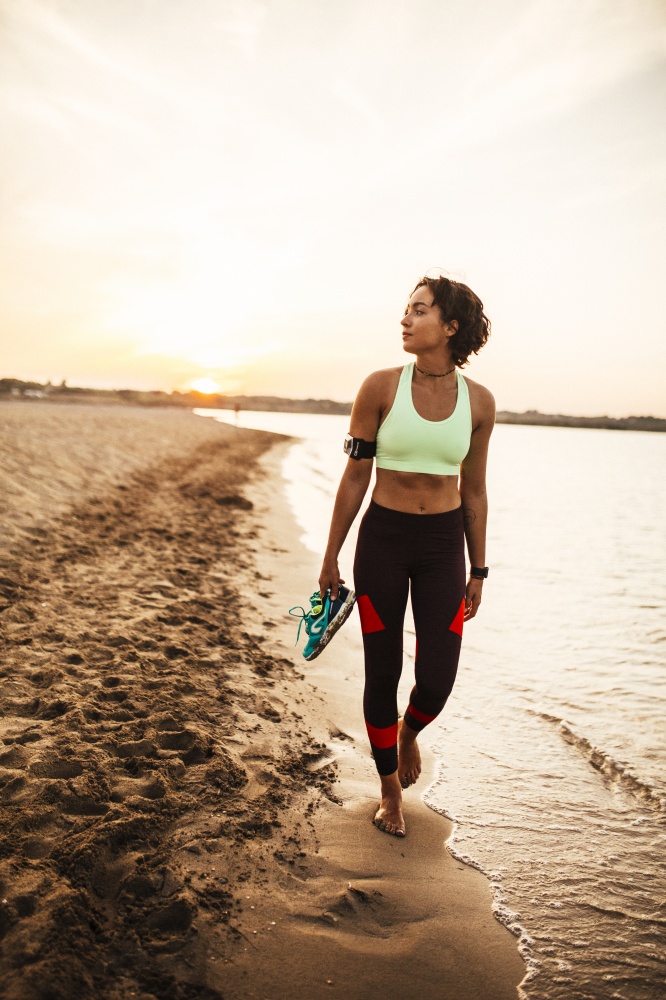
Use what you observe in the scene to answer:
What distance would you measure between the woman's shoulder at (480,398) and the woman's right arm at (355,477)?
412mm

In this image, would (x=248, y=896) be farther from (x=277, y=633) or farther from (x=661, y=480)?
(x=661, y=480)

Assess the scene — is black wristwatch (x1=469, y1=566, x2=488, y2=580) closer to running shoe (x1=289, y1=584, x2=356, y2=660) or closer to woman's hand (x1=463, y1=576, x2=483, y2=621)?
woman's hand (x1=463, y1=576, x2=483, y2=621)

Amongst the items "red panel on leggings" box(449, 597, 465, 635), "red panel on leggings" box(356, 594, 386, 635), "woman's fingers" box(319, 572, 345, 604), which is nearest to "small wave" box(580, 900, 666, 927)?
"red panel on leggings" box(449, 597, 465, 635)

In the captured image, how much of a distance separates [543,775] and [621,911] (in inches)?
40.2

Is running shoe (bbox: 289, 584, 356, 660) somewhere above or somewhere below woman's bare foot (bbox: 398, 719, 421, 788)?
above

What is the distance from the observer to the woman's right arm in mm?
2484

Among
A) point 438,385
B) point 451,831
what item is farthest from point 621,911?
point 438,385

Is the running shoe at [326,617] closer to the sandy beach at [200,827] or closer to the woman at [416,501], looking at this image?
the woman at [416,501]

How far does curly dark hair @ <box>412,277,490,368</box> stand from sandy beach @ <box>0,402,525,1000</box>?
2229mm

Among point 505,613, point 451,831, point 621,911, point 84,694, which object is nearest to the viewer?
point 621,911

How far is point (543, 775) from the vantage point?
3359 mm

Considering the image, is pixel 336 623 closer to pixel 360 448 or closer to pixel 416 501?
pixel 416 501

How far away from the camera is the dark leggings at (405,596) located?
2.47m

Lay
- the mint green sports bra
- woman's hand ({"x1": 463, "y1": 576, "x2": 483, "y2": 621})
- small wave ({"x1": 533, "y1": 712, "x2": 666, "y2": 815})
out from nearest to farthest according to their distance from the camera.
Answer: the mint green sports bra
woman's hand ({"x1": 463, "y1": 576, "x2": 483, "y2": 621})
small wave ({"x1": 533, "y1": 712, "x2": 666, "y2": 815})
